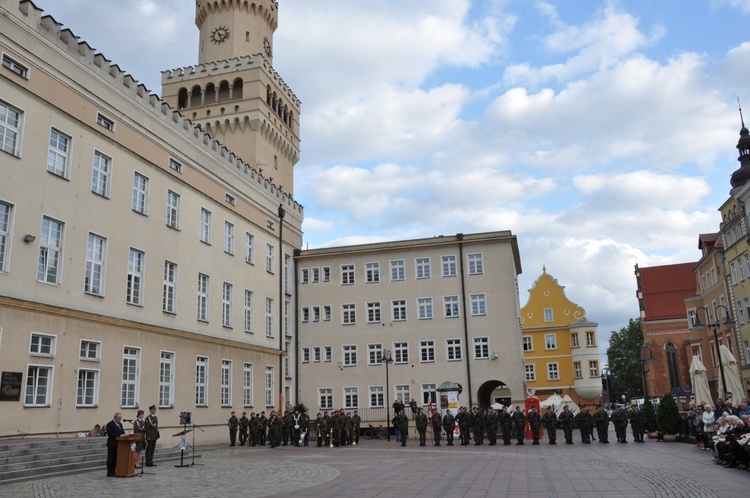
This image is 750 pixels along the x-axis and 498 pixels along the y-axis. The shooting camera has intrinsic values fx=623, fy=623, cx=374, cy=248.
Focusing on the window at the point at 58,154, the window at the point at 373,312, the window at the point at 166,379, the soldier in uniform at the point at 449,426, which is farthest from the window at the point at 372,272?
the window at the point at 58,154

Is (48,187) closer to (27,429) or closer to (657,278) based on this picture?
(27,429)

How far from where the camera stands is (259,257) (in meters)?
35.7

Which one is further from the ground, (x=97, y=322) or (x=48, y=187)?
(x=48, y=187)

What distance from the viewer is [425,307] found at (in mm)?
39281

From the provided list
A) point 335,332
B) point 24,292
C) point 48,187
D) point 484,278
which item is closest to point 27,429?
point 24,292

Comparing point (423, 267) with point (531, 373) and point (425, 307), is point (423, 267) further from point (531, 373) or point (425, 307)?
point (531, 373)

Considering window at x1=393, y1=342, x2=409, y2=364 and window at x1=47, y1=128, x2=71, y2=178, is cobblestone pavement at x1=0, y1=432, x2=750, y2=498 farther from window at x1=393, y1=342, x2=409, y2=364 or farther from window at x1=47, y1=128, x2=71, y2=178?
window at x1=393, y1=342, x2=409, y2=364

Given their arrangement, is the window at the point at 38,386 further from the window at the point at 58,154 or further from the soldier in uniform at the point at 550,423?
the soldier in uniform at the point at 550,423

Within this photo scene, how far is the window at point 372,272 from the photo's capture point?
40656 millimetres

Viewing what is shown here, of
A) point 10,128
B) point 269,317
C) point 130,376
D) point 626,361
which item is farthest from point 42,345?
point 626,361

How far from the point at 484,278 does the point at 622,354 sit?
5679cm

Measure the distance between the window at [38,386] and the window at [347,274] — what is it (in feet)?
75.4

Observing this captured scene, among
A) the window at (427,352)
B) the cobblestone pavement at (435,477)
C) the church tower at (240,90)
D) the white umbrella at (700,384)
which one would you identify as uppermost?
the church tower at (240,90)

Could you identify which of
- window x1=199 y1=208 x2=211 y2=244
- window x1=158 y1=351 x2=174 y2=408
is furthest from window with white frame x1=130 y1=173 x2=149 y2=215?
window x1=158 y1=351 x2=174 y2=408
